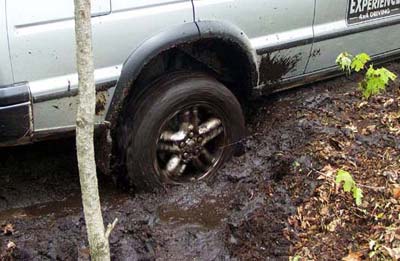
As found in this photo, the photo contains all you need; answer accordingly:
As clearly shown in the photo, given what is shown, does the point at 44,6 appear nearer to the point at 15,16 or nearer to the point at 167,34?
the point at 15,16

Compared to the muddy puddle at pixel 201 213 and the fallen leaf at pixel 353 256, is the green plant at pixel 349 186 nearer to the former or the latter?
the fallen leaf at pixel 353 256

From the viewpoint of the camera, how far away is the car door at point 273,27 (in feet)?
11.7

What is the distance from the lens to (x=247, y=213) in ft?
10.9

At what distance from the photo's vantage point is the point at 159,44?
334 centimetres

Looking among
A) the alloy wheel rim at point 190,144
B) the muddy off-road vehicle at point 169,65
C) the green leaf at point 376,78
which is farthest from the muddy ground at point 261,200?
the green leaf at point 376,78

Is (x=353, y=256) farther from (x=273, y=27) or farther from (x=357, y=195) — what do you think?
(x=273, y=27)

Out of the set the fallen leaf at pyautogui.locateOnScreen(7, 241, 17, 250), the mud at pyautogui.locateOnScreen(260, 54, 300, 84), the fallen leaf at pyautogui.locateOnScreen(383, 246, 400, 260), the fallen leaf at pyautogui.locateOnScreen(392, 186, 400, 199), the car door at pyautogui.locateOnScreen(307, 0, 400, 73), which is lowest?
the fallen leaf at pyautogui.locateOnScreen(7, 241, 17, 250)

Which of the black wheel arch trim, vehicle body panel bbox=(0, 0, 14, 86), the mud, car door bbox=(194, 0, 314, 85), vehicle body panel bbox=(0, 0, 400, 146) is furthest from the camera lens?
the mud

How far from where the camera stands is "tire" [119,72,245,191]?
351 centimetres

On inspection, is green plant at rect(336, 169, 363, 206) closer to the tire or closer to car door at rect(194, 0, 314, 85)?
the tire

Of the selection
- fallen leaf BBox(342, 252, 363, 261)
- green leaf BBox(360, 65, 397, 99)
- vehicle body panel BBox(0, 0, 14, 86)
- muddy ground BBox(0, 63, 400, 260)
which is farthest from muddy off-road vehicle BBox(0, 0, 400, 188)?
fallen leaf BBox(342, 252, 363, 261)

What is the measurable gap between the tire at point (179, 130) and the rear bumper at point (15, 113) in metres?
0.65

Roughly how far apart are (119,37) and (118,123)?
60 centimetres

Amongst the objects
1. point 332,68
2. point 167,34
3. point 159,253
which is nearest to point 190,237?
point 159,253
